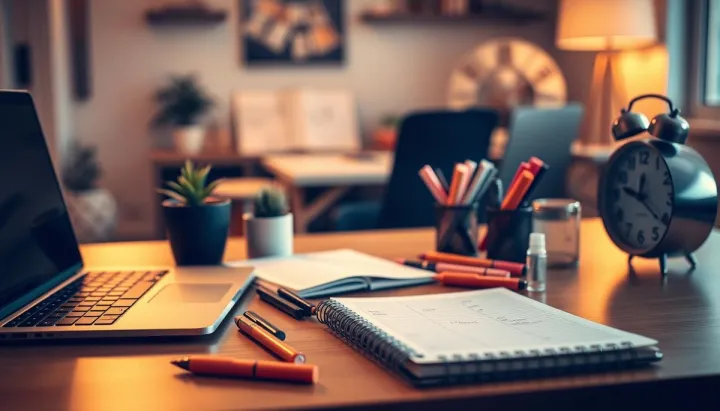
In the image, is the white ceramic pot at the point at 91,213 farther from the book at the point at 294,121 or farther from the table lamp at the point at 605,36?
the table lamp at the point at 605,36

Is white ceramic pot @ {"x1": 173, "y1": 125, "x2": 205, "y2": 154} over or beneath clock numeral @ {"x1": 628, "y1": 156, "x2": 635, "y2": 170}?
beneath

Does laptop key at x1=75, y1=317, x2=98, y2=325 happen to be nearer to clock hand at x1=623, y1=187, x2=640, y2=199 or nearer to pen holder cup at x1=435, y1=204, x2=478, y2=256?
pen holder cup at x1=435, y1=204, x2=478, y2=256

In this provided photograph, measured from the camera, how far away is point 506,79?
488 cm

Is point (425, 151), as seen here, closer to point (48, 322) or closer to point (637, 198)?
point (637, 198)

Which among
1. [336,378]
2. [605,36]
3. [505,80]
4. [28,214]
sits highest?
[605,36]

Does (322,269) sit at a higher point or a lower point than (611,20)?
lower

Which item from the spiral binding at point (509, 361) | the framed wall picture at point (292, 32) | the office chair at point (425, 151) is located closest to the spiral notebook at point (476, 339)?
the spiral binding at point (509, 361)

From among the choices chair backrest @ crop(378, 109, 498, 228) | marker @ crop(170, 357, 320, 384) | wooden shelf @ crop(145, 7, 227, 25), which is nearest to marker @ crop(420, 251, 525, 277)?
marker @ crop(170, 357, 320, 384)

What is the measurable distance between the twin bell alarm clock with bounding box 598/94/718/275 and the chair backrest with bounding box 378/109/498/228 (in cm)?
136

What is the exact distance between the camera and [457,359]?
2.37 ft

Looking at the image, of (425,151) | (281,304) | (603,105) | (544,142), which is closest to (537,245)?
(281,304)

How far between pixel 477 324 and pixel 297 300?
236mm

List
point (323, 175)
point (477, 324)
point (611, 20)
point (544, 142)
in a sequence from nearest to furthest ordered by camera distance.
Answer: point (477, 324) → point (544, 142) → point (323, 175) → point (611, 20)

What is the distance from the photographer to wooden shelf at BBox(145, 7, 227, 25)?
4.82 metres
